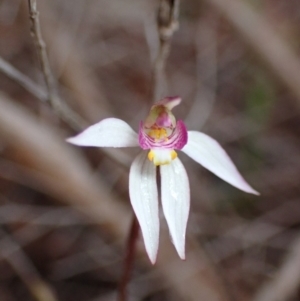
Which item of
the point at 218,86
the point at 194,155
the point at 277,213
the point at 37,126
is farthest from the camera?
the point at 218,86

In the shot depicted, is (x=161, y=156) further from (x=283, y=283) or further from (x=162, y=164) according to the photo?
(x=283, y=283)

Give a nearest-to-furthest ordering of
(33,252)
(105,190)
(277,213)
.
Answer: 1. (105,190)
2. (33,252)
3. (277,213)

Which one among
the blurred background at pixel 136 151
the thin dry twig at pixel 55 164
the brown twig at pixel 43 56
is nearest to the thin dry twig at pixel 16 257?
the blurred background at pixel 136 151

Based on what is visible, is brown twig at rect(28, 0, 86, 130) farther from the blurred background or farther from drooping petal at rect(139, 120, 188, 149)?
drooping petal at rect(139, 120, 188, 149)

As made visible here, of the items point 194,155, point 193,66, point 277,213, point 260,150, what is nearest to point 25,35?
point 193,66

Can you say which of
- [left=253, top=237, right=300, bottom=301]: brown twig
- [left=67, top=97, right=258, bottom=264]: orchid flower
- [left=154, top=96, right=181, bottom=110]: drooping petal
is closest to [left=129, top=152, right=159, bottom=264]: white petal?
[left=67, top=97, right=258, bottom=264]: orchid flower

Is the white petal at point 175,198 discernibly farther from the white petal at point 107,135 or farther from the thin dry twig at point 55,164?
the thin dry twig at point 55,164

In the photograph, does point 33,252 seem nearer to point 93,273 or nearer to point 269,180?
point 93,273

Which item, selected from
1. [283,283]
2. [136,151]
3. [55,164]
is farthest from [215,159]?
[136,151]
